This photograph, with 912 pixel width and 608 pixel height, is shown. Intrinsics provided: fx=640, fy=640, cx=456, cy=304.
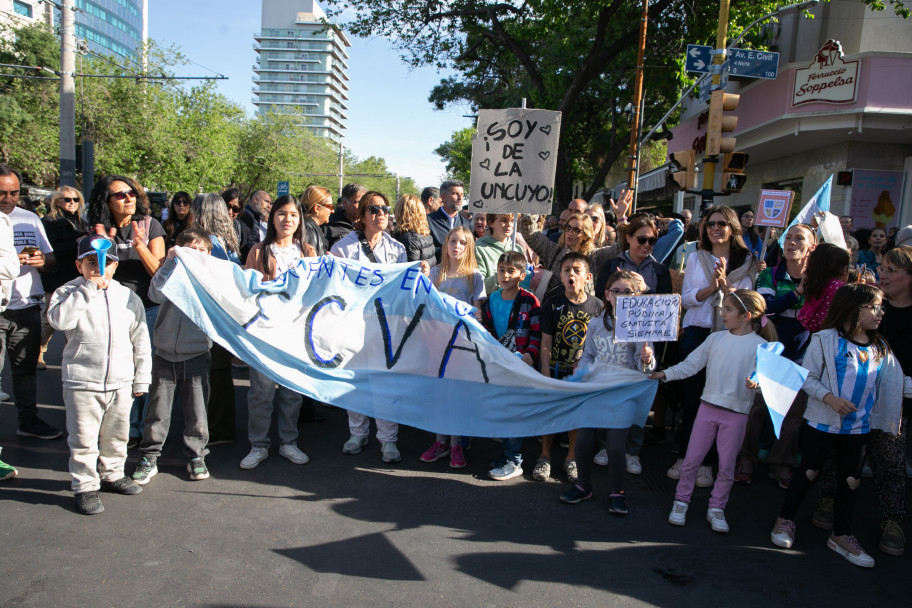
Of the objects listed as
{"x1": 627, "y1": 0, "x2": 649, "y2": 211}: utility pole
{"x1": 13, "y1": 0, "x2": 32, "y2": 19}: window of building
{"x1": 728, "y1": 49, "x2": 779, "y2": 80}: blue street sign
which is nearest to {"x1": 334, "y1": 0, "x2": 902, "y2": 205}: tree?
{"x1": 627, "y1": 0, "x2": 649, "y2": 211}: utility pole

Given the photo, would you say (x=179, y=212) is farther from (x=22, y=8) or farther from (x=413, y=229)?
(x=22, y=8)

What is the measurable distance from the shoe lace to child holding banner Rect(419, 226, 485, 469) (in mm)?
2820

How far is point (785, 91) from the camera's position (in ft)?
49.8

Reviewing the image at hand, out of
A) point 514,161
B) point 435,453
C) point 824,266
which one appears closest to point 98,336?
point 435,453

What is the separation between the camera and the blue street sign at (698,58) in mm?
12602

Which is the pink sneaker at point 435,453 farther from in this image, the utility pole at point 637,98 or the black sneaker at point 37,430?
the utility pole at point 637,98

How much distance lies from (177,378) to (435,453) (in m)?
2.01

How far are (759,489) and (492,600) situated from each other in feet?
8.68

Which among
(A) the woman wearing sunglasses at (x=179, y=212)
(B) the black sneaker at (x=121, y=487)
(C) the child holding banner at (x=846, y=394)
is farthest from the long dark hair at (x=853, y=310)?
(A) the woman wearing sunglasses at (x=179, y=212)

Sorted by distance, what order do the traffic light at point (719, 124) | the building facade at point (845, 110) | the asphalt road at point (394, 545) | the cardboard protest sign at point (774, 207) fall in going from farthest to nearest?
the building facade at point (845, 110)
the traffic light at point (719, 124)
the cardboard protest sign at point (774, 207)
the asphalt road at point (394, 545)

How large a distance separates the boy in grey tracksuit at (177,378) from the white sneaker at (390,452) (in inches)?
51.1

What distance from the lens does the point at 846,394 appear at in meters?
3.80

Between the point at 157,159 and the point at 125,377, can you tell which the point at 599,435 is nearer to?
the point at 125,377

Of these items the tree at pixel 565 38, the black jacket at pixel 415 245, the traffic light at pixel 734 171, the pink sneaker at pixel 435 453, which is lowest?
the pink sneaker at pixel 435 453
